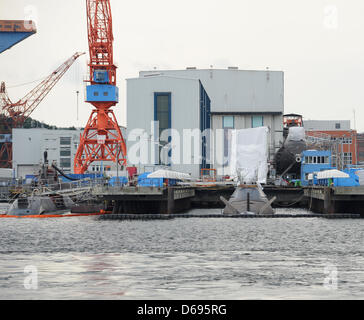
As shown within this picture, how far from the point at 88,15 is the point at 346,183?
77.3 m

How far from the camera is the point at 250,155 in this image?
96000mm

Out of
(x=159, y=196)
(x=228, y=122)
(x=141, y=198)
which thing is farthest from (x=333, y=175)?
(x=228, y=122)

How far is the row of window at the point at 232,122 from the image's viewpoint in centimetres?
13350

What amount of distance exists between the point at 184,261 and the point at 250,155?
6393 cm

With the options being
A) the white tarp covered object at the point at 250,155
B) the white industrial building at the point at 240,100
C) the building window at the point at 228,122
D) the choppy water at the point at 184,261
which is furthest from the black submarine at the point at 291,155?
the choppy water at the point at 184,261

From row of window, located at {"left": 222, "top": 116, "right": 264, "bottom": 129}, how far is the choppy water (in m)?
75.9

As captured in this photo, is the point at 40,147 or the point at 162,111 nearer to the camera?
the point at 162,111

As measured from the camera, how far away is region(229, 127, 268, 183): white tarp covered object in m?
93.7

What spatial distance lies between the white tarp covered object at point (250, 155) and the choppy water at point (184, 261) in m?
Answer: 35.2

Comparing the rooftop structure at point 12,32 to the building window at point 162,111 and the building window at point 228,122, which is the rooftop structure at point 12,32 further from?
the building window at point 228,122

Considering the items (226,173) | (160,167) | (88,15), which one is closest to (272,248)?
(160,167)

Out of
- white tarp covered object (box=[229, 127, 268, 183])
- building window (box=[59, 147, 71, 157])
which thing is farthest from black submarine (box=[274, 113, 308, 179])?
building window (box=[59, 147, 71, 157])

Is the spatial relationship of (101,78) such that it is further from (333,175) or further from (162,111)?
(333,175)

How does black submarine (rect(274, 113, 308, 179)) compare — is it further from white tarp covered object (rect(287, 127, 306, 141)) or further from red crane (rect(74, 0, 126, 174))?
red crane (rect(74, 0, 126, 174))
